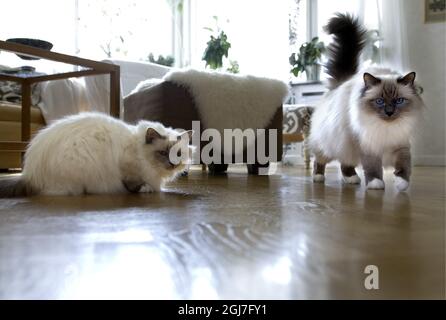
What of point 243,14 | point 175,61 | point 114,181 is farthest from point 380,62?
point 114,181

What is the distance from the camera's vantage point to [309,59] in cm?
574

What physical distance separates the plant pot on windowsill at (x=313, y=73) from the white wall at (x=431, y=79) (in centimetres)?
130

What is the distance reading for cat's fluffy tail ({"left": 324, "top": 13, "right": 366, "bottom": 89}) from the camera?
7.63ft

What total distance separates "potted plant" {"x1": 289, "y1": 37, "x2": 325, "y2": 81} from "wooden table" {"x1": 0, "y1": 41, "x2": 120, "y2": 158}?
12.1 ft

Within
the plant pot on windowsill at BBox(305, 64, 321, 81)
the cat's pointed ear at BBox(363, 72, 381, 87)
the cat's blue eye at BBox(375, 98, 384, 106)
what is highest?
the plant pot on windowsill at BBox(305, 64, 321, 81)

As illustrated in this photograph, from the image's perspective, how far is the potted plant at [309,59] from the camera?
18.7ft

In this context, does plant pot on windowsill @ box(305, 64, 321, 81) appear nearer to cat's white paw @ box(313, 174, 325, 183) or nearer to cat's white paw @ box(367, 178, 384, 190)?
cat's white paw @ box(313, 174, 325, 183)

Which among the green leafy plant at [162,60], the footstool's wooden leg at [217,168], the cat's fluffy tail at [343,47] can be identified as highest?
the green leafy plant at [162,60]

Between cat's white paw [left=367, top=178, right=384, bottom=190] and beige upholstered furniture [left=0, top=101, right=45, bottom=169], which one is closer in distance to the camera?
cat's white paw [left=367, top=178, right=384, bottom=190]

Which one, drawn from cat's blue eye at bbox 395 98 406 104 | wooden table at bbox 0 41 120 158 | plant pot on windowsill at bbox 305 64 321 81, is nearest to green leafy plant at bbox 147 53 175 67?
plant pot on windowsill at bbox 305 64 321 81

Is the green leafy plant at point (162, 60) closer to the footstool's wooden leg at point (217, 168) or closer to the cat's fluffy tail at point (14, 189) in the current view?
the footstool's wooden leg at point (217, 168)

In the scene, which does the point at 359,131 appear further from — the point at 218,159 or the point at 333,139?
the point at 218,159

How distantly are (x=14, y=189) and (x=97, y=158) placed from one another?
0.34 m

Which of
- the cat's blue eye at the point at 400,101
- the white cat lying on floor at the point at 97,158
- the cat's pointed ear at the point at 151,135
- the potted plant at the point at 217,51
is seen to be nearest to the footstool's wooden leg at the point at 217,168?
the white cat lying on floor at the point at 97,158
